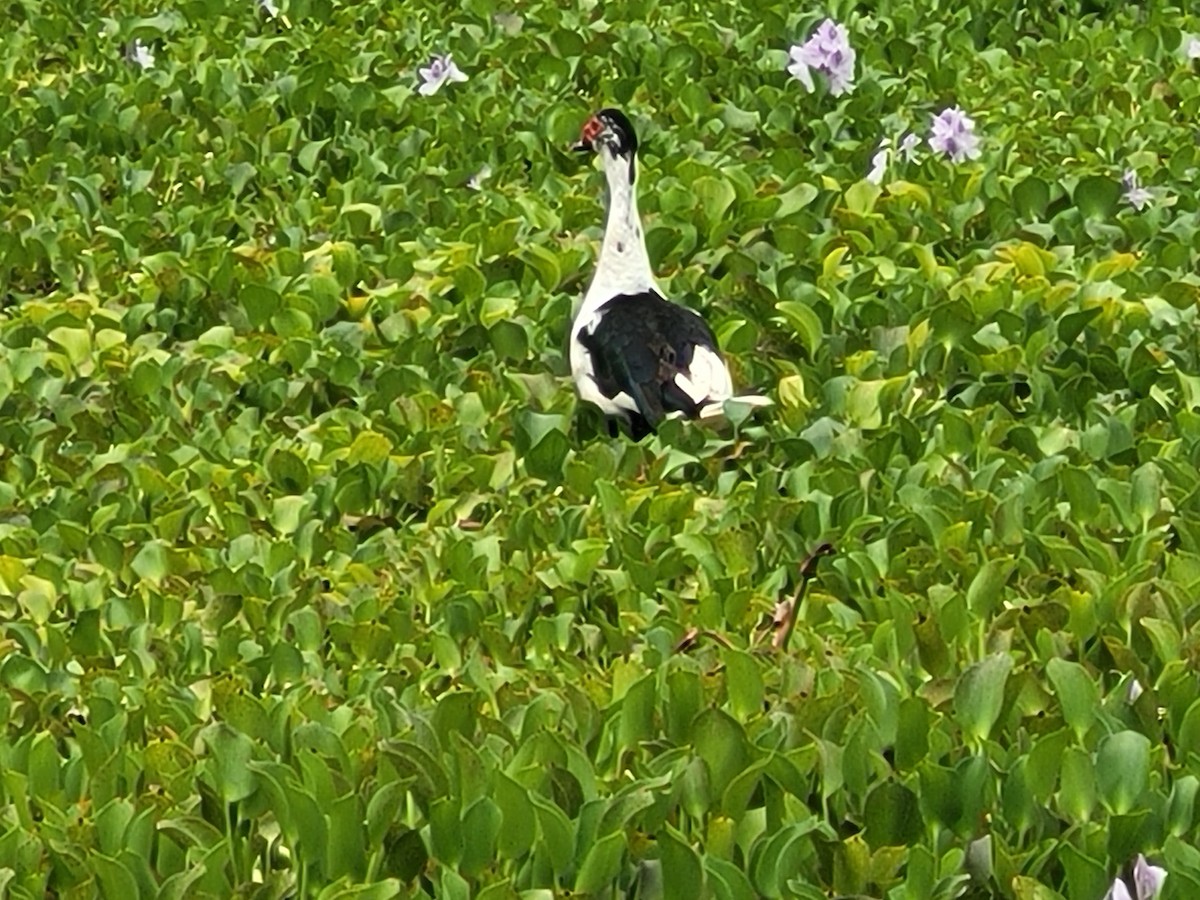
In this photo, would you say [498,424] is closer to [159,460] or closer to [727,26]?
[159,460]

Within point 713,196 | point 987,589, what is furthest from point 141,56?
point 987,589

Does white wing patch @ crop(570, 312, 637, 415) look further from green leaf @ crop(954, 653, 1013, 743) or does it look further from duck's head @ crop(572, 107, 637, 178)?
green leaf @ crop(954, 653, 1013, 743)

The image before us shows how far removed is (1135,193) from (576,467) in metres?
2.28

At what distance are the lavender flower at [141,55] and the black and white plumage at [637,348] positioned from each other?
3038 mm

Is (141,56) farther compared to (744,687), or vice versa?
(141,56)

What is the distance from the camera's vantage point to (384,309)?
6398 mm

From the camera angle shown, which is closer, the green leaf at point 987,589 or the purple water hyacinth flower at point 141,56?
the green leaf at point 987,589

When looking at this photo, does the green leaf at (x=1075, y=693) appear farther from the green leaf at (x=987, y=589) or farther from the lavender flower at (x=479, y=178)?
the lavender flower at (x=479, y=178)

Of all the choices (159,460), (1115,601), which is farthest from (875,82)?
(1115,601)

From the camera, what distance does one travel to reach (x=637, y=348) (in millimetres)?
5594

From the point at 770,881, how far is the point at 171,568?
1.96 m

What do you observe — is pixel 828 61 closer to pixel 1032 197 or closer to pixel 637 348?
pixel 1032 197

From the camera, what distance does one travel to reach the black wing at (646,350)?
18.1ft

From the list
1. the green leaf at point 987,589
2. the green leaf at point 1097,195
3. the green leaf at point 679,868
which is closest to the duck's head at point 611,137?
the green leaf at point 1097,195
